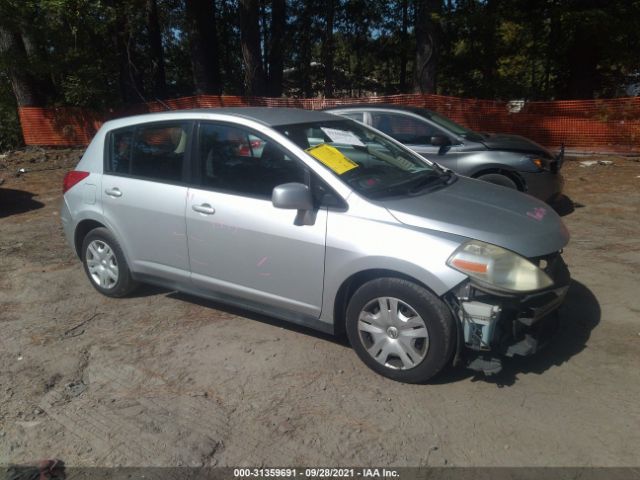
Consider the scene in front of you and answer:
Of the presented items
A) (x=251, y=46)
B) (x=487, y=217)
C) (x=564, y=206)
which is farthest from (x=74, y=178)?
(x=251, y=46)

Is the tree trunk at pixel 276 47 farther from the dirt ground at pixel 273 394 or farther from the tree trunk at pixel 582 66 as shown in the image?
the dirt ground at pixel 273 394

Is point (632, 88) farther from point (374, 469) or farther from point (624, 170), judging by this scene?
point (374, 469)

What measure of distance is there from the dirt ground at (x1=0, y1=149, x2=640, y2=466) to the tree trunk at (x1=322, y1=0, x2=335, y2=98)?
20336mm

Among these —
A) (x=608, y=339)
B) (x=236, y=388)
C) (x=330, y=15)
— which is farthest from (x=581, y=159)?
(x=330, y=15)

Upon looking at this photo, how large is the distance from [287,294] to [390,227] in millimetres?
909

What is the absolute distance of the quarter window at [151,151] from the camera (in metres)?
4.36

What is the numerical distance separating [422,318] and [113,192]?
2921mm

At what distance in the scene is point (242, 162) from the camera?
406cm

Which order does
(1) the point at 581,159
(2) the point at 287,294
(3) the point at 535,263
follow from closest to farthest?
1. (3) the point at 535,263
2. (2) the point at 287,294
3. (1) the point at 581,159

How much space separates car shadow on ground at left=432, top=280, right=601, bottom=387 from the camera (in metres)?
3.51

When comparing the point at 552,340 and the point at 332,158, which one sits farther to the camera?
the point at 552,340

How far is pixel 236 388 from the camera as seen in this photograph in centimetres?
353

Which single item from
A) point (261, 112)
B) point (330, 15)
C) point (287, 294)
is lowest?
point (287, 294)

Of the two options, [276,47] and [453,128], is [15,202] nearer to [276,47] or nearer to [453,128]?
[453,128]
